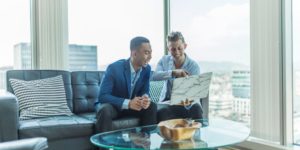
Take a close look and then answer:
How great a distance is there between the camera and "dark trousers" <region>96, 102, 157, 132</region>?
2312mm

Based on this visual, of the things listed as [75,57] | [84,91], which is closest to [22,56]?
[75,57]

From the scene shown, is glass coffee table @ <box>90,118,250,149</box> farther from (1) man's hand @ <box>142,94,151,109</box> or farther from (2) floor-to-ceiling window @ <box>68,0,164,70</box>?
(2) floor-to-ceiling window @ <box>68,0,164,70</box>

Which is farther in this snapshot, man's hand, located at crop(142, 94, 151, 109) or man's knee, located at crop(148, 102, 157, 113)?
man's knee, located at crop(148, 102, 157, 113)

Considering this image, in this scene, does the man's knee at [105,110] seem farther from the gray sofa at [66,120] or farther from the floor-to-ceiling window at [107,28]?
the floor-to-ceiling window at [107,28]

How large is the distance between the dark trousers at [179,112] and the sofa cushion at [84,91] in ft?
2.56

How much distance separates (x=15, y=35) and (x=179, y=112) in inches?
80.5

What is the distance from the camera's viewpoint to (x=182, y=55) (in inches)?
105

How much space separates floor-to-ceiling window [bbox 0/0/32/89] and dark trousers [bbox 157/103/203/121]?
1.70 metres

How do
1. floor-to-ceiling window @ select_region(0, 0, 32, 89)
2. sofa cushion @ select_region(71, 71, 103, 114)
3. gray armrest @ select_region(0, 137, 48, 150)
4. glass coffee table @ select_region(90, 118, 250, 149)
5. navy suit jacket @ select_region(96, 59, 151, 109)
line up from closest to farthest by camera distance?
gray armrest @ select_region(0, 137, 48, 150)
glass coffee table @ select_region(90, 118, 250, 149)
navy suit jacket @ select_region(96, 59, 151, 109)
sofa cushion @ select_region(71, 71, 103, 114)
floor-to-ceiling window @ select_region(0, 0, 32, 89)

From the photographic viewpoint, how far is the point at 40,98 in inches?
103

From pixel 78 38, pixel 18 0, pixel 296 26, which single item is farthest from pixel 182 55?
pixel 18 0

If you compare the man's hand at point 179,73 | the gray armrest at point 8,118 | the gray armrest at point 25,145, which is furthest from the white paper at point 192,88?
the gray armrest at point 8,118

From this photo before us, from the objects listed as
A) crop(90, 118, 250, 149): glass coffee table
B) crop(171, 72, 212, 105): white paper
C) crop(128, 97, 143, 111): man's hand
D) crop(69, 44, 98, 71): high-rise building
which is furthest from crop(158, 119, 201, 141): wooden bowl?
crop(69, 44, 98, 71): high-rise building

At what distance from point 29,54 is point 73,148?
1479mm
